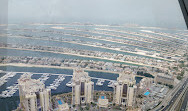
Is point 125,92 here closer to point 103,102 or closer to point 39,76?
point 103,102

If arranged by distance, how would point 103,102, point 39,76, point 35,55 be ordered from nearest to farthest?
point 103,102
point 39,76
point 35,55

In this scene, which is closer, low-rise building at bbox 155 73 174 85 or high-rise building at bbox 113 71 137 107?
high-rise building at bbox 113 71 137 107

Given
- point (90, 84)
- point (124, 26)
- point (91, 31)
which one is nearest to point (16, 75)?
point (90, 84)

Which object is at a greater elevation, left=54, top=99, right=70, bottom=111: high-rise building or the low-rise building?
the low-rise building

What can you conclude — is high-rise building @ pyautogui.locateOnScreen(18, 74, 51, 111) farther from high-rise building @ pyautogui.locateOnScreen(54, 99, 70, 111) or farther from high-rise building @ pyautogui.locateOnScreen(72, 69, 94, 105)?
high-rise building @ pyautogui.locateOnScreen(72, 69, 94, 105)

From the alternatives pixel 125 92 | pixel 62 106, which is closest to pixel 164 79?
pixel 125 92

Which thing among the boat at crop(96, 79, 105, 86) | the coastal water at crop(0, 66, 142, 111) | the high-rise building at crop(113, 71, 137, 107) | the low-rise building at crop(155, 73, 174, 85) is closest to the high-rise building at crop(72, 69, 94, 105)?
the coastal water at crop(0, 66, 142, 111)

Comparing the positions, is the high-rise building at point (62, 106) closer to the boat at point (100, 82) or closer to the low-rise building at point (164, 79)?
the boat at point (100, 82)

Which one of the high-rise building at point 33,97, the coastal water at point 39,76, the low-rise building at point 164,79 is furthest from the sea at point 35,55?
the low-rise building at point 164,79
